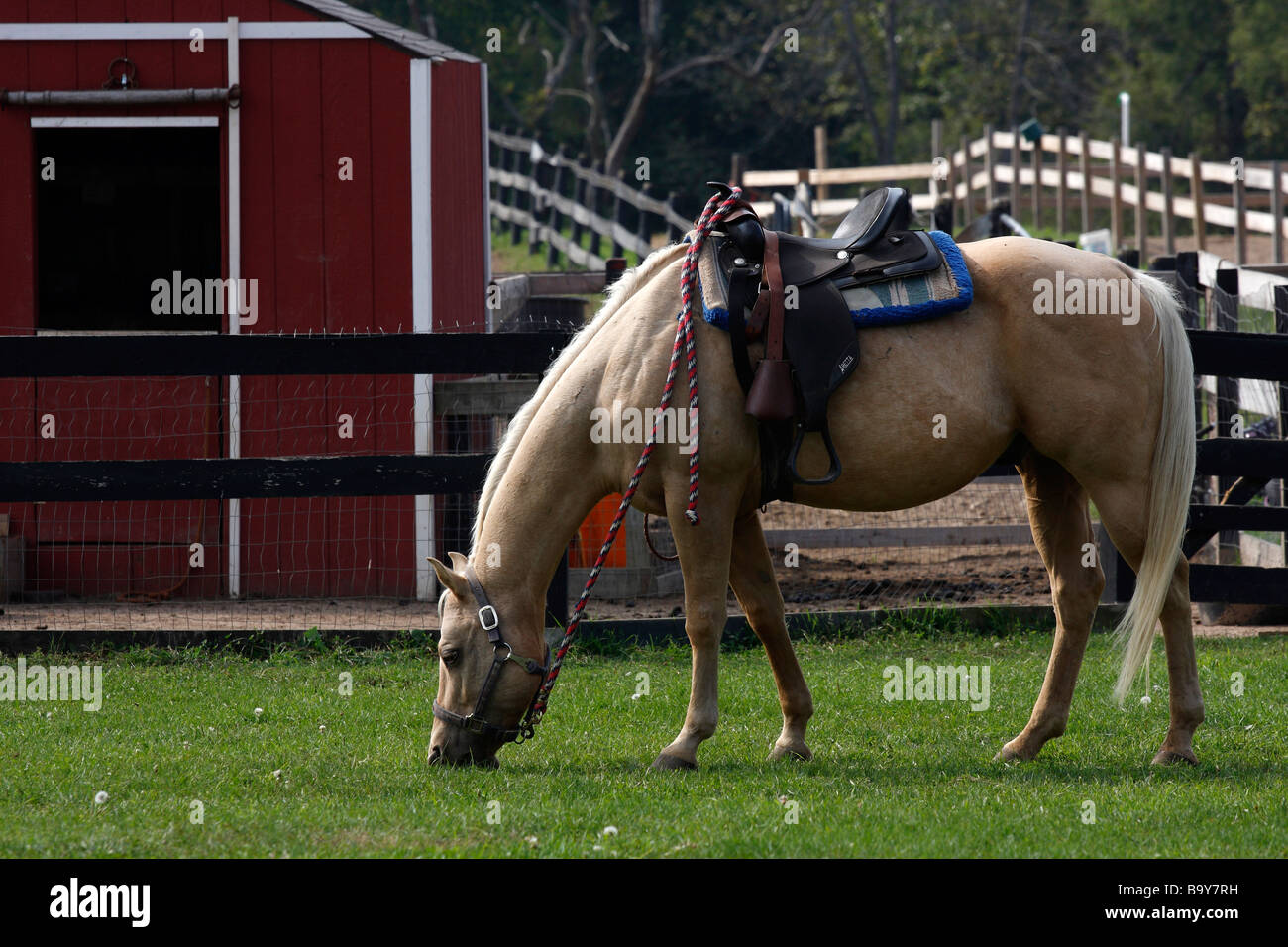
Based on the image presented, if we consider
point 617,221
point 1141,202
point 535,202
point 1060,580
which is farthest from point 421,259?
point 535,202

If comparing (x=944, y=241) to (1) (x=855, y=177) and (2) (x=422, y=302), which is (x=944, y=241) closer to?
(2) (x=422, y=302)

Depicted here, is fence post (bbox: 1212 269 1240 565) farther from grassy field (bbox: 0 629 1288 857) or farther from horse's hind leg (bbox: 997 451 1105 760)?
horse's hind leg (bbox: 997 451 1105 760)

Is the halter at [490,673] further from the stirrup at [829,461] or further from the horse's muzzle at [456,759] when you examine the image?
the stirrup at [829,461]

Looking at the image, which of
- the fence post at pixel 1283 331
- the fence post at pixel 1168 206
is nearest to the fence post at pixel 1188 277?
the fence post at pixel 1283 331

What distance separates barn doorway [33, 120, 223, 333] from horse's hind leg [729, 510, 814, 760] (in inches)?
211

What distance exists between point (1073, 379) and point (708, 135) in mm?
30809

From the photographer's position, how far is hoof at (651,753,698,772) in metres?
5.04

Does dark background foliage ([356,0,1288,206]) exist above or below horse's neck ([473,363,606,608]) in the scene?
above

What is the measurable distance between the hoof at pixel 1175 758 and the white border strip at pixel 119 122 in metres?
6.16

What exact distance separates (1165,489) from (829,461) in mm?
1153

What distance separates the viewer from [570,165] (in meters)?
24.2

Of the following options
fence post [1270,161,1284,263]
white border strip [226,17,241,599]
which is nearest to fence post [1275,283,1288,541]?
white border strip [226,17,241,599]

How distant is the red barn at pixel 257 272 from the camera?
8461 millimetres
